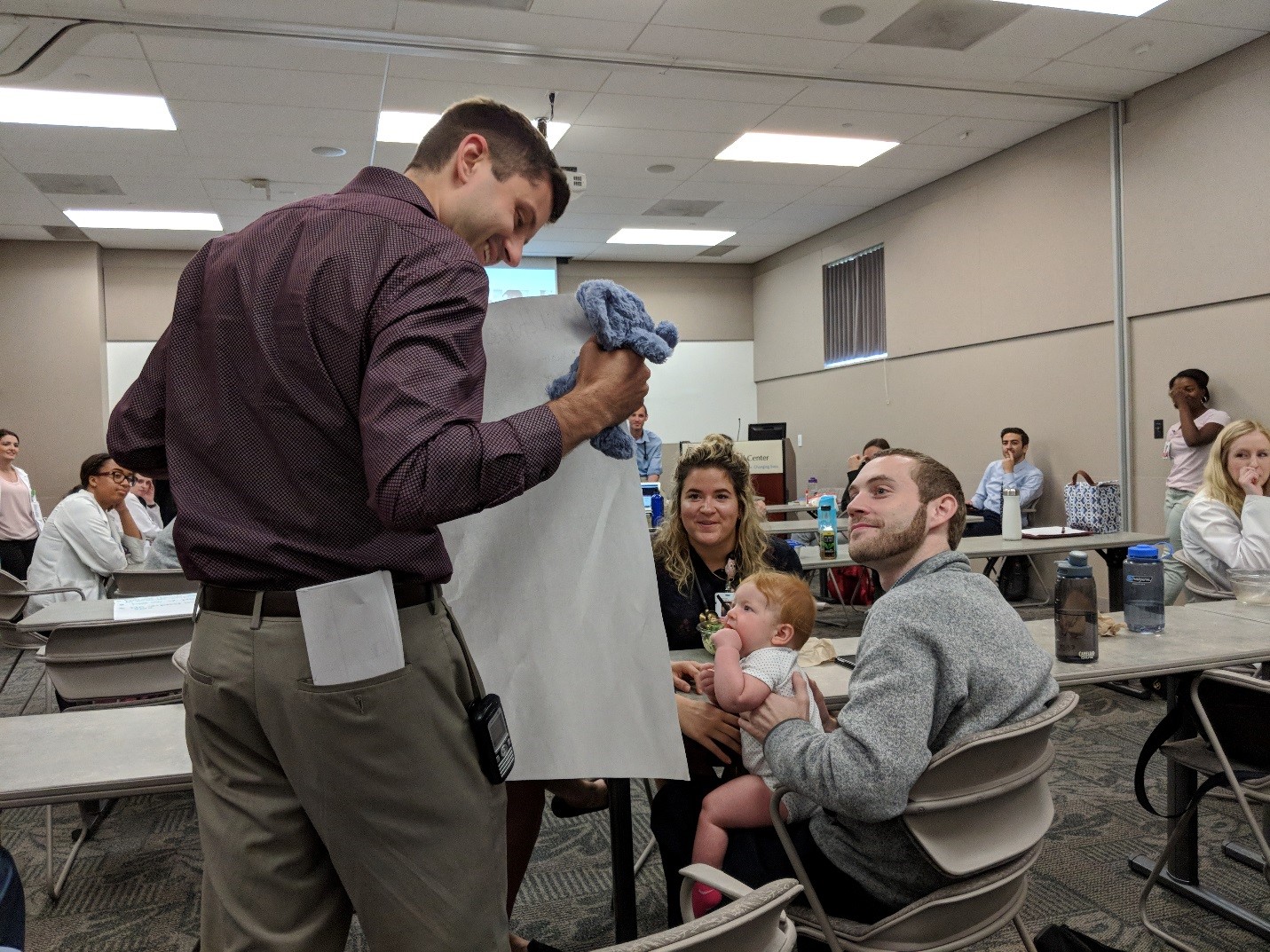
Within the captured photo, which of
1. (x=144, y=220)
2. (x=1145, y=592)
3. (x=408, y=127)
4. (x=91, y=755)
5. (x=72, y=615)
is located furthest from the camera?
(x=144, y=220)

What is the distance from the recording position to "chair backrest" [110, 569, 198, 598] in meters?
3.65

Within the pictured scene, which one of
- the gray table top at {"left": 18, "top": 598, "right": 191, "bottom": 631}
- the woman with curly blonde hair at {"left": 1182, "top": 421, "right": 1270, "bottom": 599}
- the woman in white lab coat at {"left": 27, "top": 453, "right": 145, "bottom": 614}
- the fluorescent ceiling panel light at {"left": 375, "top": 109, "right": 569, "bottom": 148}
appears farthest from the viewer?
the fluorescent ceiling panel light at {"left": 375, "top": 109, "right": 569, "bottom": 148}

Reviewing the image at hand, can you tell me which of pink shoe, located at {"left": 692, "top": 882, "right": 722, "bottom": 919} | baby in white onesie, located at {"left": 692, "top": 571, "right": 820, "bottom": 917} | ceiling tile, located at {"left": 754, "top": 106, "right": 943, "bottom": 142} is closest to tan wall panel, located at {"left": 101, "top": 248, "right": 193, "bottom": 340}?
ceiling tile, located at {"left": 754, "top": 106, "right": 943, "bottom": 142}

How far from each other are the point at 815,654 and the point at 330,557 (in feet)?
5.00

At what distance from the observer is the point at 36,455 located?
9.89 metres

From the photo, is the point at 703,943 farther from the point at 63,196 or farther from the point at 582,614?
the point at 63,196

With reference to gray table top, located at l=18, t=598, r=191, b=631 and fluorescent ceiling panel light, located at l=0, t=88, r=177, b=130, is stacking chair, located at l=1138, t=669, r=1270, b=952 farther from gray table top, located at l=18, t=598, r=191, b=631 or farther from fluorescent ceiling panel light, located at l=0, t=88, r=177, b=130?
fluorescent ceiling panel light, located at l=0, t=88, r=177, b=130

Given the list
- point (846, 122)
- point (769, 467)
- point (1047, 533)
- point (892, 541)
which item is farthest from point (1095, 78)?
point (892, 541)

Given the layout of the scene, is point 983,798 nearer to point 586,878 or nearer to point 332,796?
point 332,796

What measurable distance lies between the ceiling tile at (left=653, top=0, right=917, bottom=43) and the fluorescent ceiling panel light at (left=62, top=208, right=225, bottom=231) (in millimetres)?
5703

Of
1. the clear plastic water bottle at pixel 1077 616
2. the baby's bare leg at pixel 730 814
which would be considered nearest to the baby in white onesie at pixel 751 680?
the baby's bare leg at pixel 730 814

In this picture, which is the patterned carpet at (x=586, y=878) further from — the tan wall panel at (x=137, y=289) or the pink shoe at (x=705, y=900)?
the tan wall panel at (x=137, y=289)

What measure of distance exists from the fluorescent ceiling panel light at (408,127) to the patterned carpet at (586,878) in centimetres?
465

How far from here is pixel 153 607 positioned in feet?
10.1
